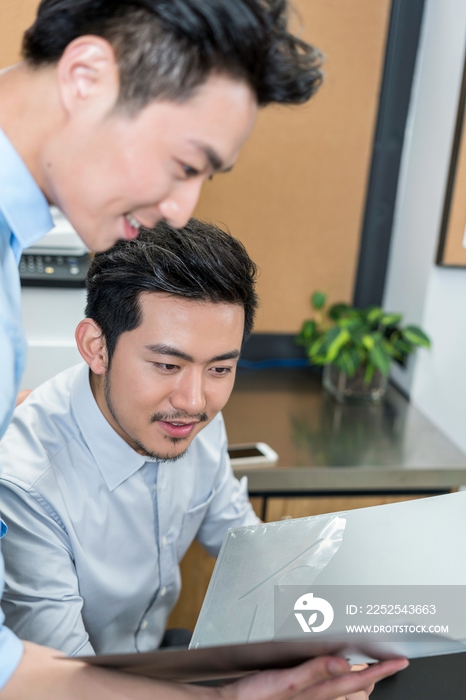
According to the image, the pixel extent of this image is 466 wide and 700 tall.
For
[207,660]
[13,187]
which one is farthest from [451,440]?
[13,187]

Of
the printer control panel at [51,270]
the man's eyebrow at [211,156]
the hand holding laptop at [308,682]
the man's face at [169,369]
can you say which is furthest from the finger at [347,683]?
the printer control panel at [51,270]

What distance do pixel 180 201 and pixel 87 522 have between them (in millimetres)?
637

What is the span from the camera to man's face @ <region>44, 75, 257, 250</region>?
0.64m

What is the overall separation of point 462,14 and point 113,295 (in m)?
1.44

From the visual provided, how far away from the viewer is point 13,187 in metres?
0.69

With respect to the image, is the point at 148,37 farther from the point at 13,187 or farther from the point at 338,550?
the point at 338,550

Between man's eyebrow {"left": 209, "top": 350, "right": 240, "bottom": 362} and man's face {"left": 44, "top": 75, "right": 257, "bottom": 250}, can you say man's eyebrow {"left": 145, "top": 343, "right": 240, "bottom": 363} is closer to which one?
man's eyebrow {"left": 209, "top": 350, "right": 240, "bottom": 362}

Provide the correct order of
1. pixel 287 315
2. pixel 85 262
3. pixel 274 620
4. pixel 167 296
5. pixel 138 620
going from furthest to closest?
pixel 287 315 < pixel 85 262 < pixel 138 620 < pixel 167 296 < pixel 274 620

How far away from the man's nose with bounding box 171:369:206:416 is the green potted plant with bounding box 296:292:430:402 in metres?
1.04

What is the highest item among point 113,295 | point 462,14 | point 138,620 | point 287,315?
point 462,14

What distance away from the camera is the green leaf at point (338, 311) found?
2.36 meters

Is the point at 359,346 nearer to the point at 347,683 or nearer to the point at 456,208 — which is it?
the point at 456,208

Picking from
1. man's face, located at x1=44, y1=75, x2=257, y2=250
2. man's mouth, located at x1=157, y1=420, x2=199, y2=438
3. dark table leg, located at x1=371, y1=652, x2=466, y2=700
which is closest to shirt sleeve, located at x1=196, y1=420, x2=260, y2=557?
Answer: man's mouth, located at x1=157, y1=420, x2=199, y2=438

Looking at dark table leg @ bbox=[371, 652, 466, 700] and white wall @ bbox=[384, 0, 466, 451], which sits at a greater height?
white wall @ bbox=[384, 0, 466, 451]
